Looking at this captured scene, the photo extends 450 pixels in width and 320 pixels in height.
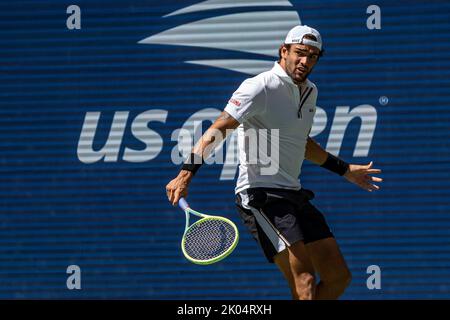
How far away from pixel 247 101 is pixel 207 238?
95 cm

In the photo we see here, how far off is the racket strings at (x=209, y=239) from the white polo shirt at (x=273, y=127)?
34 centimetres

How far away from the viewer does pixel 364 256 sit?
31.0ft

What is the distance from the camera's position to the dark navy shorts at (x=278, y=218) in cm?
665

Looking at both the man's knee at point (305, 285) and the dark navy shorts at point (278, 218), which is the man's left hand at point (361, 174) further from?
the man's knee at point (305, 285)

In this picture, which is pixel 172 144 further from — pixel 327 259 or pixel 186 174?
pixel 186 174

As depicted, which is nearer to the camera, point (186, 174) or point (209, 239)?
point (186, 174)

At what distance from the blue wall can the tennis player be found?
2.58 meters

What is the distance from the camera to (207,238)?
6.72m

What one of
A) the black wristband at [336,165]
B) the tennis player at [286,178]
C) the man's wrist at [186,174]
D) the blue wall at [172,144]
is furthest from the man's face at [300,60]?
the blue wall at [172,144]

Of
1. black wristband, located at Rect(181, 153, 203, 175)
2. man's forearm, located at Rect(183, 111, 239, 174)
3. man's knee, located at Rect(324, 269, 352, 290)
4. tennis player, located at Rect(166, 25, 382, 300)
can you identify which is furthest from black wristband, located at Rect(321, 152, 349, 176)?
black wristband, located at Rect(181, 153, 203, 175)

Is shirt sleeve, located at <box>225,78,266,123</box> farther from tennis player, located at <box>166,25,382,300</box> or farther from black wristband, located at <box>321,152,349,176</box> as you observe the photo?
black wristband, located at <box>321,152,349,176</box>

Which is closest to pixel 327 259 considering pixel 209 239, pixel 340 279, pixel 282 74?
pixel 340 279
